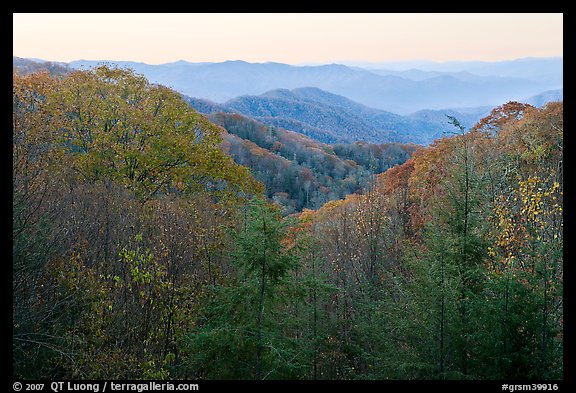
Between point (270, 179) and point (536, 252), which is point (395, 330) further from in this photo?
point (270, 179)

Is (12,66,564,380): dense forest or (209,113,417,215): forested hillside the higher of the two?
(209,113,417,215): forested hillside

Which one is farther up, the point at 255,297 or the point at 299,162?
the point at 299,162

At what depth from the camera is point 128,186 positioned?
53.7 ft

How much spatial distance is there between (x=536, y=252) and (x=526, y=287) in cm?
96

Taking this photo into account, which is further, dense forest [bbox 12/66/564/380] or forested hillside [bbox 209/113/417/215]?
forested hillside [bbox 209/113/417/215]

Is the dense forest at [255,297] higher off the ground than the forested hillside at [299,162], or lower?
lower

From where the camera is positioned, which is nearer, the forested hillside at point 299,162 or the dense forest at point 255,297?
the dense forest at point 255,297

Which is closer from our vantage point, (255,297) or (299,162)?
(255,297)

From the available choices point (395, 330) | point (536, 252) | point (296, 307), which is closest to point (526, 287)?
point (536, 252)

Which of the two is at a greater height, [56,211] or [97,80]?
[97,80]

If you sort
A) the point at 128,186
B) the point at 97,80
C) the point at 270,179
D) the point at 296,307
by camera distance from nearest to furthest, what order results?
the point at 296,307 < the point at 128,186 < the point at 97,80 < the point at 270,179
